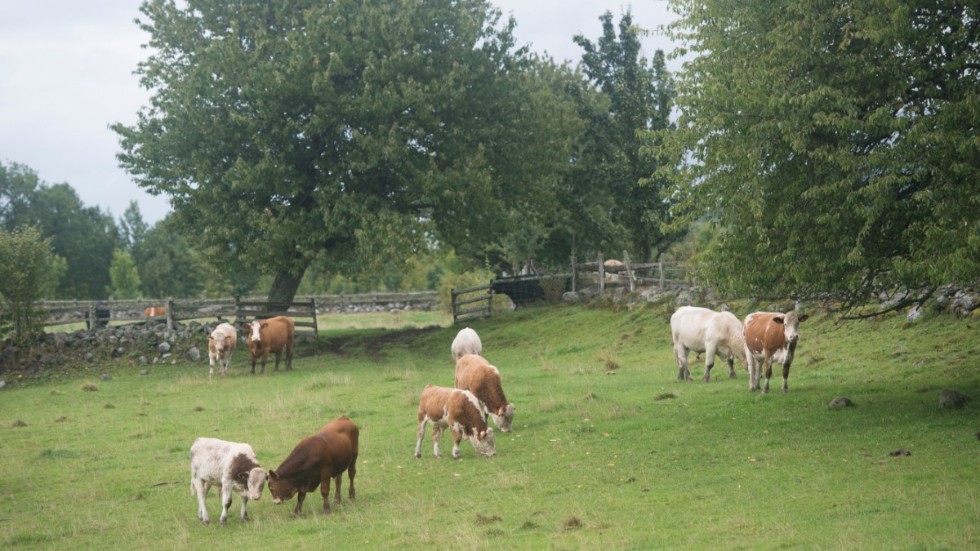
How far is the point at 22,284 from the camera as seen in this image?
107ft

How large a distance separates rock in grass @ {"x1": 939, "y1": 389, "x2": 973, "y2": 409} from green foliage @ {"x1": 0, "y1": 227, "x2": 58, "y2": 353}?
2909 centimetres

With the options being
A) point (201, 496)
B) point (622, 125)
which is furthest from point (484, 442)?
point (622, 125)

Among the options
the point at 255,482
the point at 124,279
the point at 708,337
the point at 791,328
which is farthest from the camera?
the point at 124,279

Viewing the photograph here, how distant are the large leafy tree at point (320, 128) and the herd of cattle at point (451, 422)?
11528 mm

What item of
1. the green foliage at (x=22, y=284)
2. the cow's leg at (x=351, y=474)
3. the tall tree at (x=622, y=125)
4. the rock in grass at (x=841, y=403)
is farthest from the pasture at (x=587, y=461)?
the tall tree at (x=622, y=125)

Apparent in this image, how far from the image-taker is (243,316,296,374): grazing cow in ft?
98.1

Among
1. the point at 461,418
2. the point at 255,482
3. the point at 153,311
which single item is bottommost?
the point at 255,482

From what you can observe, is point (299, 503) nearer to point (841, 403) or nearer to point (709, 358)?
point (841, 403)

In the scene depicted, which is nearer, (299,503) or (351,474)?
(299,503)

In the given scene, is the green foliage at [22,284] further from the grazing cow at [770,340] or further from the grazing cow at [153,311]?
the grazing cow at [770,340]

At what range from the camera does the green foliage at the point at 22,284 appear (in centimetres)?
3241

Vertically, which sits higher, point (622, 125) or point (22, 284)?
point (622, 125)

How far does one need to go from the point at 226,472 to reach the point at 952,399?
11110 millimetres

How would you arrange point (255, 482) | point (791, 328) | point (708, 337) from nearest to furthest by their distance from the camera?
point (255, 482), point (791, 328), point (708, 337)
